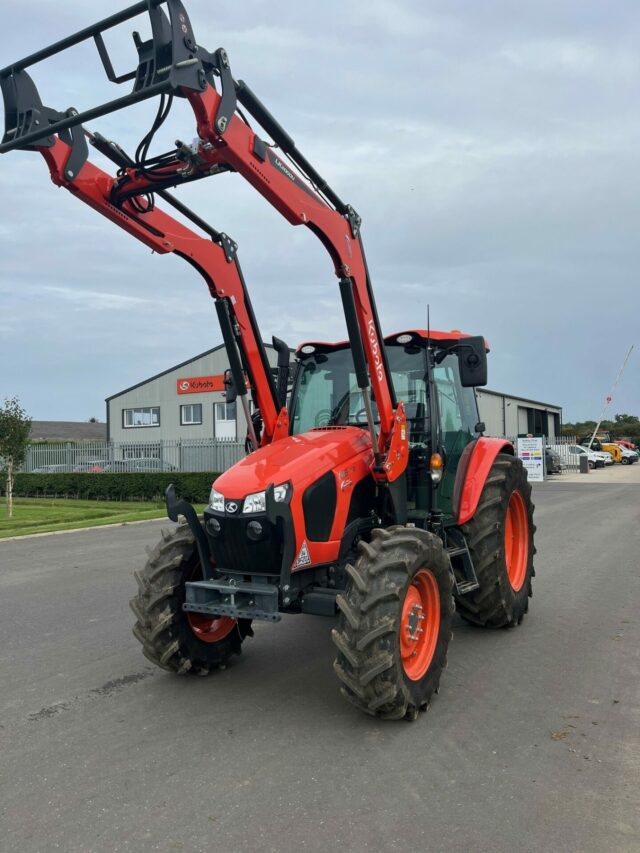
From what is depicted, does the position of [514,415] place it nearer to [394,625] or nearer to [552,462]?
[552,462]

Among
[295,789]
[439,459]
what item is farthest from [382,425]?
[295,789]

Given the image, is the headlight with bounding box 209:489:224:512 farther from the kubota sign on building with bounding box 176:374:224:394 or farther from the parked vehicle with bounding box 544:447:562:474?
the kubota sign on building with bounding box 176:374:224:394

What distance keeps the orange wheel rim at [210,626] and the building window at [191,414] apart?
34623 millimetres

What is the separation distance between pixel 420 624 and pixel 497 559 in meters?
1.48

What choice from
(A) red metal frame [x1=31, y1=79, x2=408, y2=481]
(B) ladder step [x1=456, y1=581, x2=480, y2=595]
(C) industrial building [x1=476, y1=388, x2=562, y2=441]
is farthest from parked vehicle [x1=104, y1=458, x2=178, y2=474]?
(B) ladder step [x1=456, y1=581, x2=480, y2=595]

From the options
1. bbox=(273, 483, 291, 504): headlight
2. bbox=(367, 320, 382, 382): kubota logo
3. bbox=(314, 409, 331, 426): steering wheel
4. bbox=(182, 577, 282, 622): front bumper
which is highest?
bbox=(367, 320, 382, 382): kubota logo

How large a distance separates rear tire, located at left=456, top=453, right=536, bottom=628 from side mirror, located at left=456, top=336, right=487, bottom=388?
3.53 ft

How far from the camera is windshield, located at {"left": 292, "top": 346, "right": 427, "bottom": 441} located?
592cm

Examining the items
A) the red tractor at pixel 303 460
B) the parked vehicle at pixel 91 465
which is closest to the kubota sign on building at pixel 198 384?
the parked vehicle at pixel 91 465

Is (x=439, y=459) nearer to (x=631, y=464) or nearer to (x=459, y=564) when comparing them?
(x=459, y=564)

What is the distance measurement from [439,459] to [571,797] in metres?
2.63

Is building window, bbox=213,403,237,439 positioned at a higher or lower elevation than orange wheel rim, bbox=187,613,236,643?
higher

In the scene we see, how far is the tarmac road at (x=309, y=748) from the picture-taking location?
3172mm

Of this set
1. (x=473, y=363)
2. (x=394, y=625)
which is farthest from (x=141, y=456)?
(x=394, y=625)
